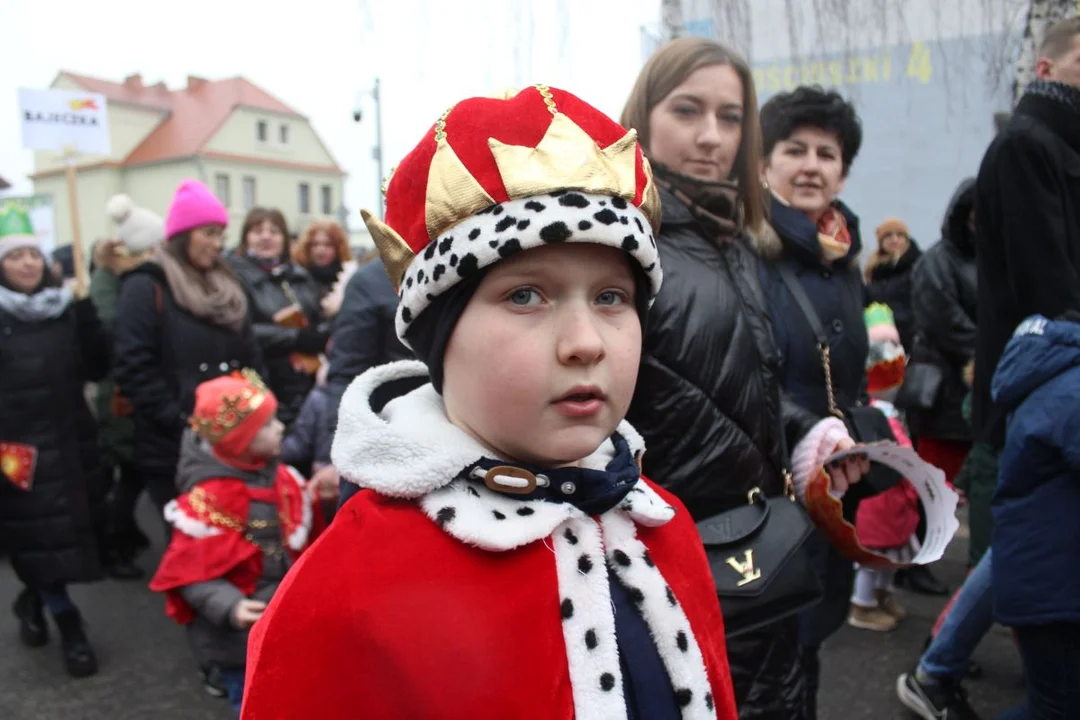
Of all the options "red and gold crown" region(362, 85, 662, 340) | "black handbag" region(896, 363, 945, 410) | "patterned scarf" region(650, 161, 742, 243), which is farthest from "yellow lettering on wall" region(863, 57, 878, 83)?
"red and gold crown" region(362, 85, 662, 340)

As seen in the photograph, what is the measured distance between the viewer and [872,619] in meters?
4.29

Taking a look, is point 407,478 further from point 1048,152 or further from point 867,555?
point 1048,152

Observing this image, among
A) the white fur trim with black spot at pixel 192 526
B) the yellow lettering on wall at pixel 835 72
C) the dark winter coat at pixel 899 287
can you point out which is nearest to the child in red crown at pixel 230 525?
the white fur trim with black spot at pixel 192 526

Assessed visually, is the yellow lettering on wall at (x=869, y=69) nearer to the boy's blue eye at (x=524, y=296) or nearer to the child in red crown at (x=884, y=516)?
the child in red crown at (x=884, y=516)

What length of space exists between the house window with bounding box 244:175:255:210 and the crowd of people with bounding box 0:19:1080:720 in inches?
1535

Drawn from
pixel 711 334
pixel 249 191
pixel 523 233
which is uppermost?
pixel 249 191

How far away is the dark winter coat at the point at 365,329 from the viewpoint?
3.22m

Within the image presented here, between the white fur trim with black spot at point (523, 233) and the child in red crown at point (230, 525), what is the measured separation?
6.49 feet

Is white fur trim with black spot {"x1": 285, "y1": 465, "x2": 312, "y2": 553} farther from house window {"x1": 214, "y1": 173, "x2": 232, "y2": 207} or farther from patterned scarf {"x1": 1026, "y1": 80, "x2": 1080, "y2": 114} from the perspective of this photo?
house window {"x1": 214, "y1": 173, "x2": 232, "y2": 207}

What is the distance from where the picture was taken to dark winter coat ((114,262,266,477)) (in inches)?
158

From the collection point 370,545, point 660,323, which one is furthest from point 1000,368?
point 370,545

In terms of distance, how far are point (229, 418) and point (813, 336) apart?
1964mm

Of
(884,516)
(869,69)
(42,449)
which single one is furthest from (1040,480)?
(869,69)

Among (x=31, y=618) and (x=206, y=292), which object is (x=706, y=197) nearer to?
(x=206, y=292)
